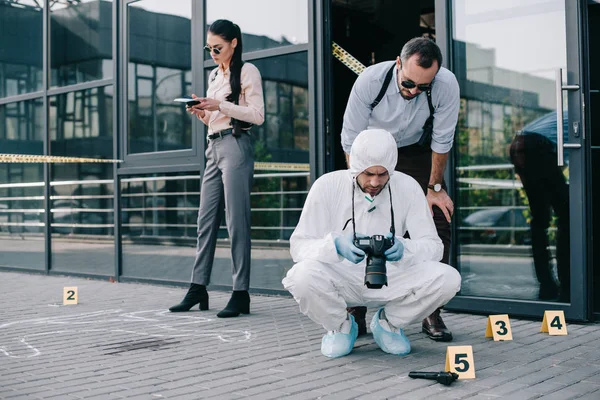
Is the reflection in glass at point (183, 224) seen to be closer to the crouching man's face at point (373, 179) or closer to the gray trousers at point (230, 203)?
the gray trousers at point (230, 203)

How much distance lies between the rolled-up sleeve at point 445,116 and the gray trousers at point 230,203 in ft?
4.62

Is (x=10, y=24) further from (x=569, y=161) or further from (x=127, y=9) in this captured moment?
(x=569, y=161)

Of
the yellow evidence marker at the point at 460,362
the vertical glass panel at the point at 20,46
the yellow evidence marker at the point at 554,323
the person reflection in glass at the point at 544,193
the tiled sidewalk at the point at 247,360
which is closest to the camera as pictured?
the tiled sidewalk at the point at 247,360

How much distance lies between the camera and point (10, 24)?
843 cm

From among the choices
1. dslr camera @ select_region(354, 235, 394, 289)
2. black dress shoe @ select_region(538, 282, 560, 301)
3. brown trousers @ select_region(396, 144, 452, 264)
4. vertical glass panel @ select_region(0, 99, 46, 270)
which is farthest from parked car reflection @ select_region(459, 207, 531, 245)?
vertical glass panel @ select_region(0, 99, 46, 270)

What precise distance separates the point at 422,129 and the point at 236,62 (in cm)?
146

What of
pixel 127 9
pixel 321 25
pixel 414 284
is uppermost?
pixel 127 9

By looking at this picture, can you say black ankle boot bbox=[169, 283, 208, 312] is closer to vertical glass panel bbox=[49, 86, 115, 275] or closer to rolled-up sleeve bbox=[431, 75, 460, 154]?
rolled-up sleeve bbox=[431, 75, 460, 154]

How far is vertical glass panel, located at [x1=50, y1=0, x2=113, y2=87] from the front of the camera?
24.1 feet

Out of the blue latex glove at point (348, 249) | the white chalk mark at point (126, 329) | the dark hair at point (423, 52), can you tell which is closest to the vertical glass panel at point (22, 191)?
the white chalk mark at point (126, 329)

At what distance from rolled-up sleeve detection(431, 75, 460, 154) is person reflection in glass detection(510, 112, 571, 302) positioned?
884 millimetres

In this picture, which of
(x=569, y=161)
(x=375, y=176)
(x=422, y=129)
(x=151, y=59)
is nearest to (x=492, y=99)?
(x=569, y=161)

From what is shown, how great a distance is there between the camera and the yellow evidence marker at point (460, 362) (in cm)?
311

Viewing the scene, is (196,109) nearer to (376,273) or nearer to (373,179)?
(373,179)
